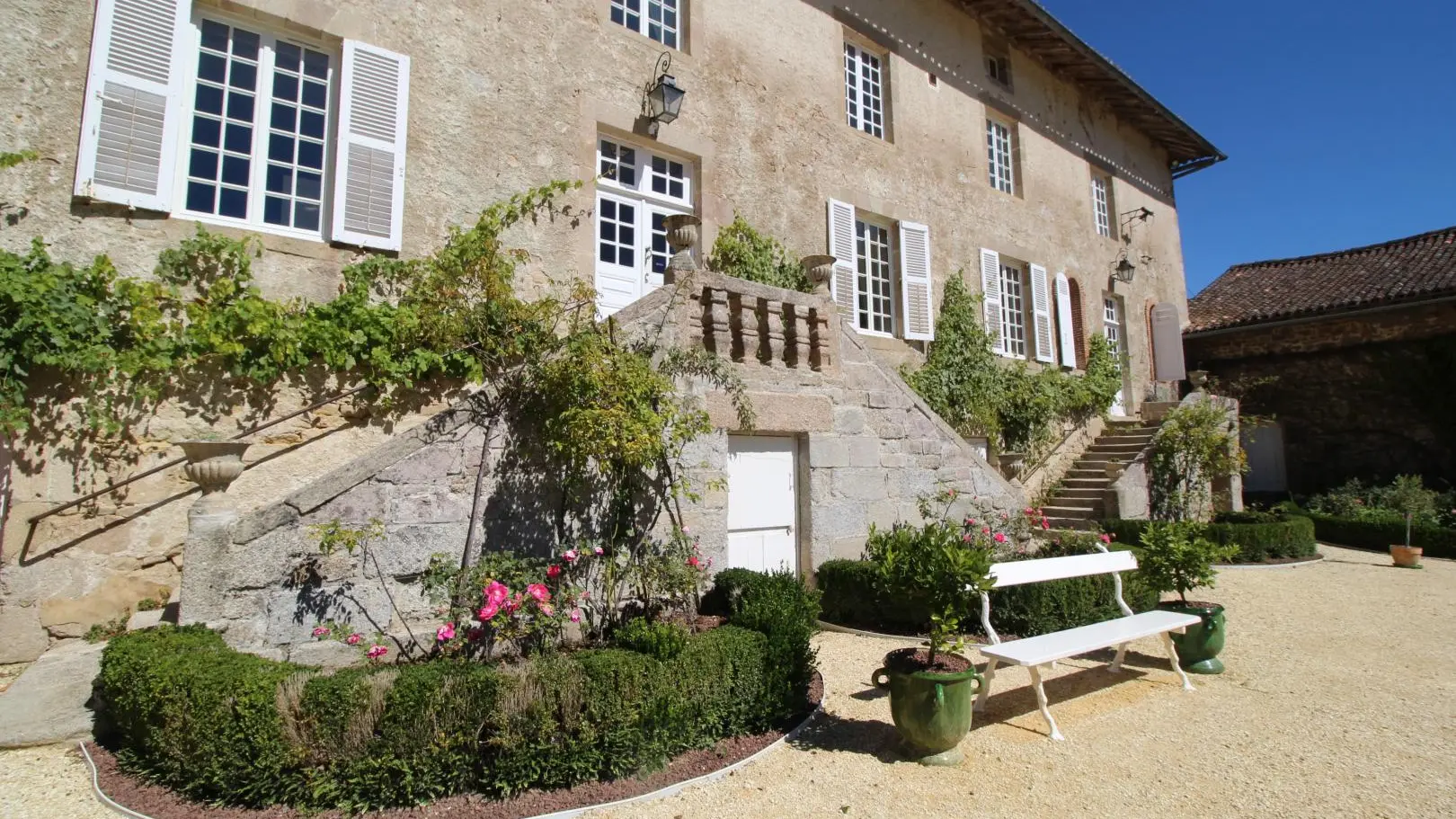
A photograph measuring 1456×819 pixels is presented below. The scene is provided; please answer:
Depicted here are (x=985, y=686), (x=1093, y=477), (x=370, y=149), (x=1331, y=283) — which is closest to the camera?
(x=985, y=686)

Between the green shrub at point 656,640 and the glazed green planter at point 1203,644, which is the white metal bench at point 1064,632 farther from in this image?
the green shrub at point 656,640

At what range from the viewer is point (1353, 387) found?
14453mm

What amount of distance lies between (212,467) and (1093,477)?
11.3 m

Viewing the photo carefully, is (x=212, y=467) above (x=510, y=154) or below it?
below

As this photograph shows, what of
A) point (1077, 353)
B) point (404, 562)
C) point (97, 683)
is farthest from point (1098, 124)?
point (97, 683)

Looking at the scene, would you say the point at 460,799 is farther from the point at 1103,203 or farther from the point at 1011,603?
the point at 1103,203

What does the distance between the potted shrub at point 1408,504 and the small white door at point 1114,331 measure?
164 inches

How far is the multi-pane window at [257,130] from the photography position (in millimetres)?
5898

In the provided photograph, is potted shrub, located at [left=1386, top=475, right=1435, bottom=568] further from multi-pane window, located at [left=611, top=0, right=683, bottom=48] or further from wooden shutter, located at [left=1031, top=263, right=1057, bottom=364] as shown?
multi-pane window, located at [left=611, top=0, right=683, bottom=48]

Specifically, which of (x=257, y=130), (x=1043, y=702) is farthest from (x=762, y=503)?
(x=257, y=130)

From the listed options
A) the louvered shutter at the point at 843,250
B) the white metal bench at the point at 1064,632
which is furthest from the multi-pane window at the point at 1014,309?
the white metal bench at the point at 1064,632

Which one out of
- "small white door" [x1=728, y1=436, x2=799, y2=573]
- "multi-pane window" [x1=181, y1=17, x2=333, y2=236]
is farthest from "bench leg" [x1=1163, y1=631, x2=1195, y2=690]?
"multi-pane window" [x1=181, y1=17, x2=333, y2=236]

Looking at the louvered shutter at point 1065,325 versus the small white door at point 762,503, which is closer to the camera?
the small white door at point 762,503

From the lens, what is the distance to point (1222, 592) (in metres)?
7.95
